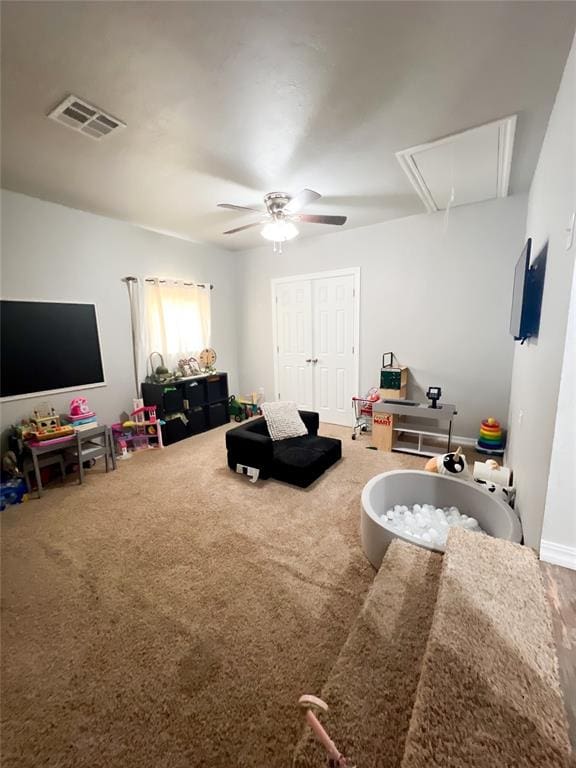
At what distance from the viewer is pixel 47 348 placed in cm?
320

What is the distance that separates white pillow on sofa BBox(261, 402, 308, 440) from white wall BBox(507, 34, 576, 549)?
6.51ft

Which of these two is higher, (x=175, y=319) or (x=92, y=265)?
(x=92, y=265)

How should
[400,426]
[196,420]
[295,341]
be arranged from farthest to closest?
1. [295,341]
2. [196,420]
3. [400,426]

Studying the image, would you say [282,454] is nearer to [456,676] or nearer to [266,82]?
[456,676]

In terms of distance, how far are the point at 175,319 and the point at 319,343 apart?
2120 mm

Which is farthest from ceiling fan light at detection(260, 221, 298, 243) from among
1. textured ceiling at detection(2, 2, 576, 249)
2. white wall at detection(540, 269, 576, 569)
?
white wall at detection(540, 269, 576, 569)

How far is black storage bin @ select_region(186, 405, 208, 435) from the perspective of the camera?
14.3ft

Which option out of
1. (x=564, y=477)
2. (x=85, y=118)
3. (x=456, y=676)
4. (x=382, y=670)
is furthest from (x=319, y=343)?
(x=456, y=676)

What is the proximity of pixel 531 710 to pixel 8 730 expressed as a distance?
182 cm

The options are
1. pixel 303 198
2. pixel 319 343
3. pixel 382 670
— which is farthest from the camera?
pixel 319 343

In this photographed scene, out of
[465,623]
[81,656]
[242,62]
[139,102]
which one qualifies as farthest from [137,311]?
[465,623]

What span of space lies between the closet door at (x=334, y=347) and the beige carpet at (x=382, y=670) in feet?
10.1

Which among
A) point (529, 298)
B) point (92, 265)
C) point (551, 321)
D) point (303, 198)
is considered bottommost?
point (551, 321)

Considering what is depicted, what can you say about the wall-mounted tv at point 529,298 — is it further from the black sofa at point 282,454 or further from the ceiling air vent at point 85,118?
the ceiling air vent at point 85,118
